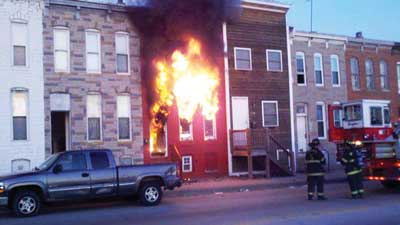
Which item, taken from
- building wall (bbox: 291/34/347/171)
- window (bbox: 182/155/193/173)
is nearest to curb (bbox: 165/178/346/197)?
→ window (bbox: 182/155/193/173)

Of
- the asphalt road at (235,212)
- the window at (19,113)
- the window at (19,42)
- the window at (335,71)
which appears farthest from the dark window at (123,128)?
the window at (335,71)

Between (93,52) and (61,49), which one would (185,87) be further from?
(61,49)

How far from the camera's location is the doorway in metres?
21.9

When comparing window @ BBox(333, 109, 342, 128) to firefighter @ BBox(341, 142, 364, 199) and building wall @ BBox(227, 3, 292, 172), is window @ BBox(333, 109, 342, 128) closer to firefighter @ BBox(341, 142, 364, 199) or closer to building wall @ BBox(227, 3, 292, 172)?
building wall @ BBox(227, 3, 292, 172)

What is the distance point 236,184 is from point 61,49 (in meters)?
8.90

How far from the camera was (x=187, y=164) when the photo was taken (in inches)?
944

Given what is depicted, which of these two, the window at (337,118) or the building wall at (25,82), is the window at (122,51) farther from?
the window at (337,118)

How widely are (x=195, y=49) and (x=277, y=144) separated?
19.5ft

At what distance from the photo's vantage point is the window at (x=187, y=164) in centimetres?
2386

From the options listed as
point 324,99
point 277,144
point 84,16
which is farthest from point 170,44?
point 324,99

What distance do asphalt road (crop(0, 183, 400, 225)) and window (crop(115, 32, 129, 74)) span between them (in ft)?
26.6

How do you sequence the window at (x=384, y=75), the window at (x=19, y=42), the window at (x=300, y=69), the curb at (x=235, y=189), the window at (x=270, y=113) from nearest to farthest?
the curb at (x=235, y=189) < the window at (x=19, y=42) < the window at (x=270, y=113) < the window at (x=300, y=69) < the window at (x=384, y=75)

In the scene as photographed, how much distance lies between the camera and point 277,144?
25.0 metres

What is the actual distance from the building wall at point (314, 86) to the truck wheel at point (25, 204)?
54.9 ft
